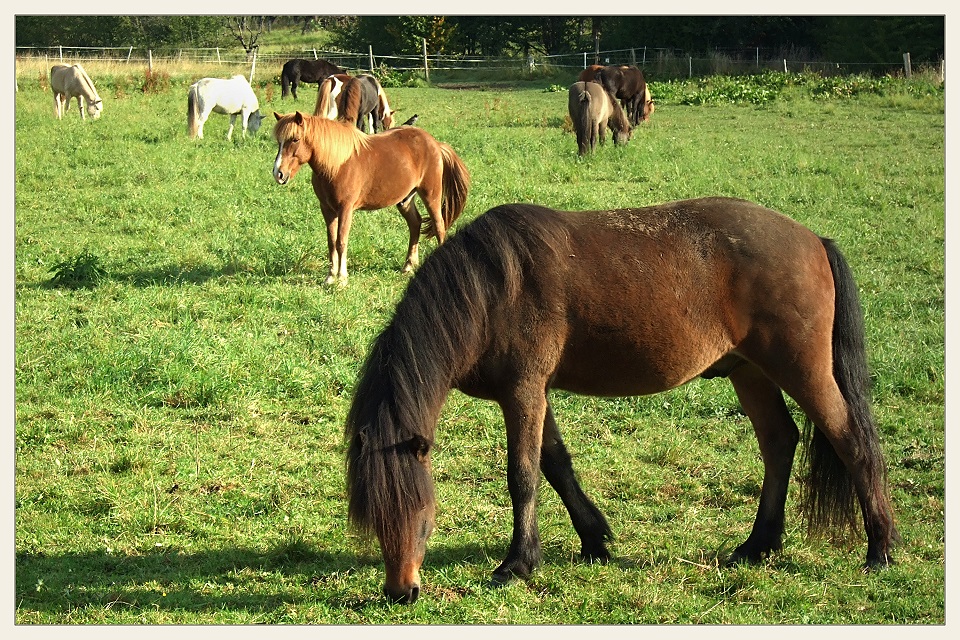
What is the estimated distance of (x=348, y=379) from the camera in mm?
7000

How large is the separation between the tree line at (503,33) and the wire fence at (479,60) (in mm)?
594

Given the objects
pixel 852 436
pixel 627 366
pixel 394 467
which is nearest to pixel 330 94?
pixel 627 366

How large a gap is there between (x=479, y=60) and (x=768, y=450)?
3552 cm

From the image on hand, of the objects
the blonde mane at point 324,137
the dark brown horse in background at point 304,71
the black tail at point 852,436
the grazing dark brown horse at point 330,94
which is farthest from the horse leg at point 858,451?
the dark brown horse in background at point 304,71

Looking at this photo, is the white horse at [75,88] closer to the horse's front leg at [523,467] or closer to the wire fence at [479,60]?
the wire fence at [479,60]

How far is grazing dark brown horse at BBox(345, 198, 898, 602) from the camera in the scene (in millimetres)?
4270

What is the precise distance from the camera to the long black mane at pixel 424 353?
151 inches

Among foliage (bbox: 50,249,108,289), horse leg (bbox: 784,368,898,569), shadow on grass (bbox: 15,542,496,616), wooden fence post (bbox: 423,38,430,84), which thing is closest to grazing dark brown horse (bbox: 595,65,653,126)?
wooden fence post (bbox: 423,38,430,84)

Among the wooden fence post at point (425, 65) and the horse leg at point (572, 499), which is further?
the wooden fence post at point (425, 65)

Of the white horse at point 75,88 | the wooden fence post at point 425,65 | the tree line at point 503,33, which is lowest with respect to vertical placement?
the white horse at point 75,88

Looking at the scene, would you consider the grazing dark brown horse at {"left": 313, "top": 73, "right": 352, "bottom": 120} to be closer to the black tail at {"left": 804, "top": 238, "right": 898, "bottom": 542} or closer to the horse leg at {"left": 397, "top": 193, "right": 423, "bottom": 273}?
the horse leg at {"left": 397, "top": 193, "right": 423, "bottom": 273}

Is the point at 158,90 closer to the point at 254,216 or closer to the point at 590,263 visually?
the point at 254,216

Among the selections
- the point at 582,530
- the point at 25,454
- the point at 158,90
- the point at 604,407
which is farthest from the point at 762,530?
the point at 158,90

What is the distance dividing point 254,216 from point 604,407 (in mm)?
6736
